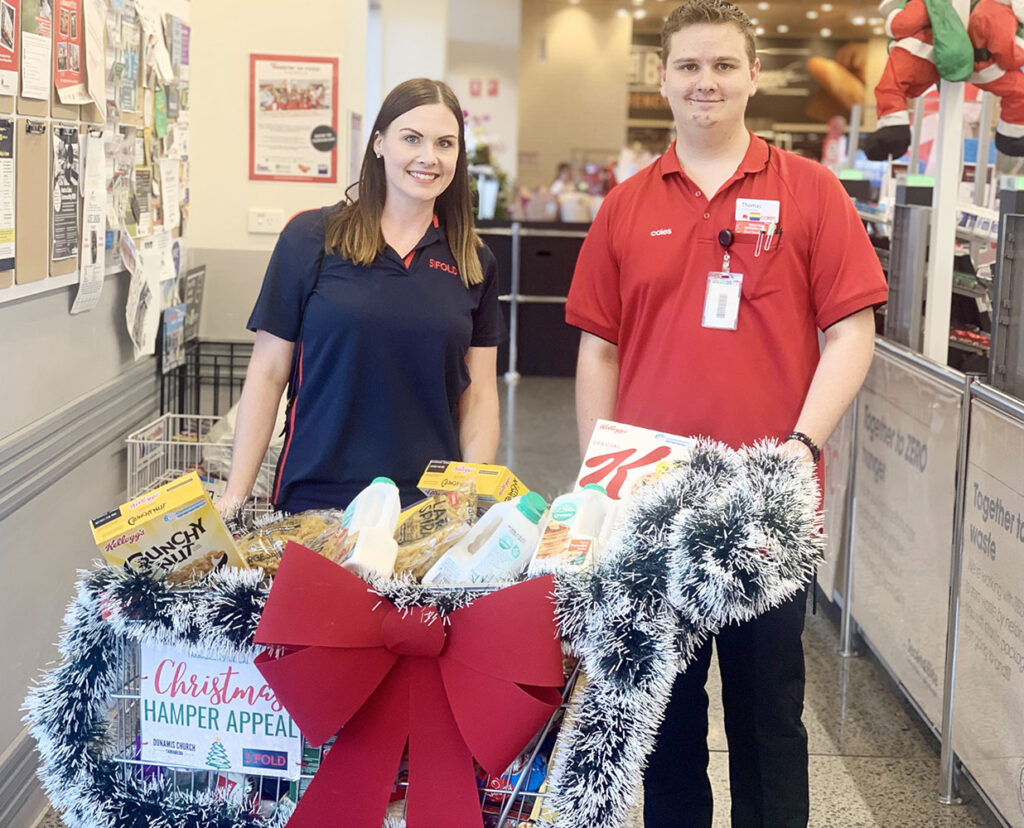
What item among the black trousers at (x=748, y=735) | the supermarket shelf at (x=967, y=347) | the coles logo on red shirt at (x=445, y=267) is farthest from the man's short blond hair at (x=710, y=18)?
the supermarket shelf at (x=967, y=347)

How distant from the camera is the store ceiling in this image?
55.1ft

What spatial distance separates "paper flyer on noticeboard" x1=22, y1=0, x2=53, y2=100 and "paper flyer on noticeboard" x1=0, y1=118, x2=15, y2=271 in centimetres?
13

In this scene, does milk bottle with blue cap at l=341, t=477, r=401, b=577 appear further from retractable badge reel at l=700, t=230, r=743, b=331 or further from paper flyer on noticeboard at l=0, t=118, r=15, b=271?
paper flyer on noticeboard at l=0, t=118, r=15, b=271

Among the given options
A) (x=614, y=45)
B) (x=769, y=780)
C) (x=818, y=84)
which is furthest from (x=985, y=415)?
(x=818, y=84)

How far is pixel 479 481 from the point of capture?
1634 millimetres

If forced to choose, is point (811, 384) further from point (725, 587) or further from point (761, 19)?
point (761, 19)

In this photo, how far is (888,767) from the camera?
10.6 ft

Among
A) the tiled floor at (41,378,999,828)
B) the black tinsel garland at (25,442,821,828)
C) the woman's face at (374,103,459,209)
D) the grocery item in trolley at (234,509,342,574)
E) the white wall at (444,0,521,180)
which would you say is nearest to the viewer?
the black tinsel garland at (25,442,821,828)

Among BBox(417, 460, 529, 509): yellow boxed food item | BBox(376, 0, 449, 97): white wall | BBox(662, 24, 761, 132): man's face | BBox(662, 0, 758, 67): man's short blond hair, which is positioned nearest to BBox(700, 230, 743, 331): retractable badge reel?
BBox(662, 24, 761, 132): man's face

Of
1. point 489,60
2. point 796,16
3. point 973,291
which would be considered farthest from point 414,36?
point 973,291

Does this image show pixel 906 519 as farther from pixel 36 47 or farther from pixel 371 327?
pixel 36 47

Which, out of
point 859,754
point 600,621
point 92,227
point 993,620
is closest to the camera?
point 600,621

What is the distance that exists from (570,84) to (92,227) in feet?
50.1

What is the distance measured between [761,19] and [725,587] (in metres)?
18.0
